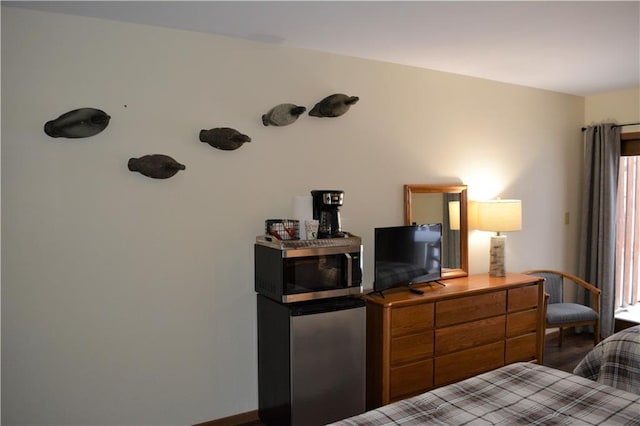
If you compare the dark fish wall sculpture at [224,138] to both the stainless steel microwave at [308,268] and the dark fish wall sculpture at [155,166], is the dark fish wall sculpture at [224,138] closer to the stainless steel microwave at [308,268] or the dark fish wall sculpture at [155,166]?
the dark fish wall sculpture at [155,166]

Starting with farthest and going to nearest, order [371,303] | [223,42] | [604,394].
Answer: [371,303] < [223,42] < [604,394]

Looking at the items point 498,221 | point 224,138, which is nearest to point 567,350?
point 498,221

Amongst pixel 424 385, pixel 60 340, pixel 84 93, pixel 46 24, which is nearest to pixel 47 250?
pixel 60 340

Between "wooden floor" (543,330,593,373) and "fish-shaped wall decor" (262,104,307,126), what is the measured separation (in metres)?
3.00

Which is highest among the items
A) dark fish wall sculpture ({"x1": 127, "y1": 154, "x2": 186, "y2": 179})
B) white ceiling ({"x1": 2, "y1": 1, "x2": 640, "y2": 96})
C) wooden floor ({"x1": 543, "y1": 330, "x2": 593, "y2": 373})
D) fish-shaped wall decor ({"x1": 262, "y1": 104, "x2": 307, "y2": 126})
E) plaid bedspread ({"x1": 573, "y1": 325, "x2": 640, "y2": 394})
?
white ceiling ({"x1": 2, "y1": 1, "x2": 640, "y2": 96})

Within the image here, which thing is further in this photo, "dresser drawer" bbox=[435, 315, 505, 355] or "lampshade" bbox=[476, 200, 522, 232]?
"lampshade" bbox=[476, 200, 522, 232]

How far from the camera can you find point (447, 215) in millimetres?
4156

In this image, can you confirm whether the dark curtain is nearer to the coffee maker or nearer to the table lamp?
the table lamp

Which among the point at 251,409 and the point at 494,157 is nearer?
the point at 251,409

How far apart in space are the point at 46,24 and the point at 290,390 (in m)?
2.35

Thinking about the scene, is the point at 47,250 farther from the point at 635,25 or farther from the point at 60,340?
the point at 635,25

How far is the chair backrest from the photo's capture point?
474 cm

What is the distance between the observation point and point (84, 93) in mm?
2736

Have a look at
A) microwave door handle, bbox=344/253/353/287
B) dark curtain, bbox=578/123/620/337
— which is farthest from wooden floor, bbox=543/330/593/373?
microwave door handle, bbox=344/253/353/287
